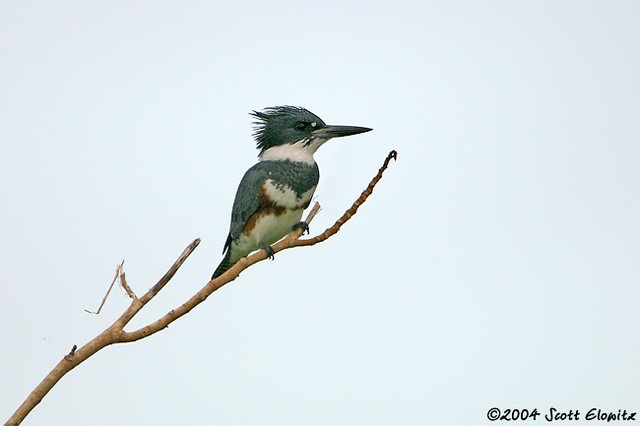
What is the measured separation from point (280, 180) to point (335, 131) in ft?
1.66

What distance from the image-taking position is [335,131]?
506 centimetres

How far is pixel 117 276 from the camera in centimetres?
410

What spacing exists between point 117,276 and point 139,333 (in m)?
0.56

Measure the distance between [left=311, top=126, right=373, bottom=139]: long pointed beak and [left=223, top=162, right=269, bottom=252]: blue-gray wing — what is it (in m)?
0.43

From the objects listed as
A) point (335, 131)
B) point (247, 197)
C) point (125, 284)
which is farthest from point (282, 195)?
point (125, 284)

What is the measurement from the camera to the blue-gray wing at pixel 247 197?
16.5 feet

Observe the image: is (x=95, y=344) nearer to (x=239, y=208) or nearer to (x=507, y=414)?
(x=239, y=208)

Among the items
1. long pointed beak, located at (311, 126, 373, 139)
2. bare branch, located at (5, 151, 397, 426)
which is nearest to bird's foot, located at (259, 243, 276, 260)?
bare branch, located at (5, 151, 397, 426)

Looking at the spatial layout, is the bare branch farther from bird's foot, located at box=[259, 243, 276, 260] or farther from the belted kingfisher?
the belted kingfisher

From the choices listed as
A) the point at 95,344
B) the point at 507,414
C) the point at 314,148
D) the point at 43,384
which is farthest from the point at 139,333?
the point at 507,414

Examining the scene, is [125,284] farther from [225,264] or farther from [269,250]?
[225,264]

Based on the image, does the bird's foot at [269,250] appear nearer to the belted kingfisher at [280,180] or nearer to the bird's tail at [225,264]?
the belted kingfisher at [280,180]

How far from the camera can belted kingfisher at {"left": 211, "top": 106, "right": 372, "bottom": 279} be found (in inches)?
196

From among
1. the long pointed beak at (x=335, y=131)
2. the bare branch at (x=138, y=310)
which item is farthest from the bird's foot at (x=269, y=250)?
the long pointed beak at (x=335, y=131)
